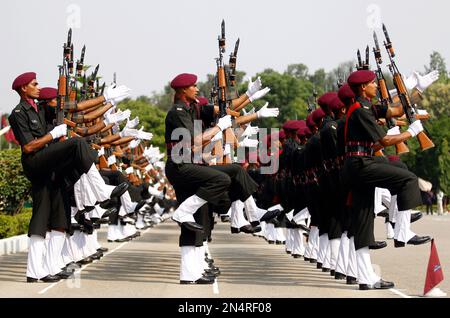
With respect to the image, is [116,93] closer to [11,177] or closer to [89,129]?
[89,129]

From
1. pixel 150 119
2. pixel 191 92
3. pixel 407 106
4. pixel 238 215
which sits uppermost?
pixel 150 119

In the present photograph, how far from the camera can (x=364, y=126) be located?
13672 millimetres

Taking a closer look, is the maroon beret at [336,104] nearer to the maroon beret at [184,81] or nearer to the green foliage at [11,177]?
the maroon beret at [184,81]

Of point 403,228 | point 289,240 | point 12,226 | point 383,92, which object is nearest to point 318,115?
point 383,92

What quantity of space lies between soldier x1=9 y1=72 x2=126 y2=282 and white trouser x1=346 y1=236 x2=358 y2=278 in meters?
3.90

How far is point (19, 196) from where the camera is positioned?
2964 cm

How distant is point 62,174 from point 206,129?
2.25 meters

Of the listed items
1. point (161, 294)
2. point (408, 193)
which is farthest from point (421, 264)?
point (161, 294)

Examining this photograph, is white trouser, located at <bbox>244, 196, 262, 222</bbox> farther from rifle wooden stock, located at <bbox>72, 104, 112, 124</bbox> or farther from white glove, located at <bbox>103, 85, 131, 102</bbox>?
rifle wooden stock, located at <bbox>72, 104, 112, 124</bbox>

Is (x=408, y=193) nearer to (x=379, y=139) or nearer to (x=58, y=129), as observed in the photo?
(x=379, y=139)

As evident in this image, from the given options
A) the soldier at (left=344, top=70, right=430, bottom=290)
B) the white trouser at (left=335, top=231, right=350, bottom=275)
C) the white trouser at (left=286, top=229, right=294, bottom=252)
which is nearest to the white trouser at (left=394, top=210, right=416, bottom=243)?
the soldier at (left=344, top=70, right=430, bottom=290)

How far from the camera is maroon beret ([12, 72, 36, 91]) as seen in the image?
14961 mm

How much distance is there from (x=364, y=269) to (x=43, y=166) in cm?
470
